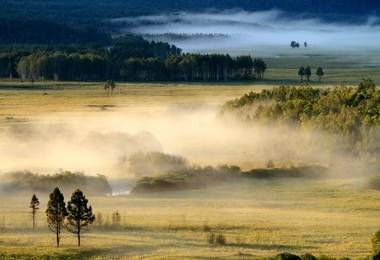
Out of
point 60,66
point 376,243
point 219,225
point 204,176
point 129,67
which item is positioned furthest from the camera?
point 129,67

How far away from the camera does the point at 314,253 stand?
1559 inches

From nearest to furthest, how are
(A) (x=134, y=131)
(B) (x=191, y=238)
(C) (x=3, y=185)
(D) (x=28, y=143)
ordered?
(B) (x=191, y=238), (C) (x=3, y=185), (D) (x=28, y=143), (A) (x=134, y=131)

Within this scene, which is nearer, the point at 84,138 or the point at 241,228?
the point at 241,228

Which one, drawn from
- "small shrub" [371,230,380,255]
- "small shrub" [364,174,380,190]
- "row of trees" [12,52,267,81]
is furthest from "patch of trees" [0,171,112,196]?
"row of trees" [12,52,267,81]

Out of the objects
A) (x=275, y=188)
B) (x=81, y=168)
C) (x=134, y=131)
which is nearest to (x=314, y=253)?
(x=275, y=188)

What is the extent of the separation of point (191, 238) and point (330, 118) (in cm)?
3677

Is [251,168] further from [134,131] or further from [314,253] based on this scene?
[314,253]

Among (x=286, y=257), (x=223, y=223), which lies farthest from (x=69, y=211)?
(x=286, y=257)

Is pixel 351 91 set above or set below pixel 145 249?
above

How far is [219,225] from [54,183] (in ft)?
47.5

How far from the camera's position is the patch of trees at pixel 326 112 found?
71875 millimetres

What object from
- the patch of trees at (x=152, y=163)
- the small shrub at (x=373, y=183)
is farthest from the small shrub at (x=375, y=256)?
the patch of trees at (x=152, y=163)

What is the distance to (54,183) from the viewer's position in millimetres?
55875

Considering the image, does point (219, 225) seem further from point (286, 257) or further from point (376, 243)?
point (286, 257)
